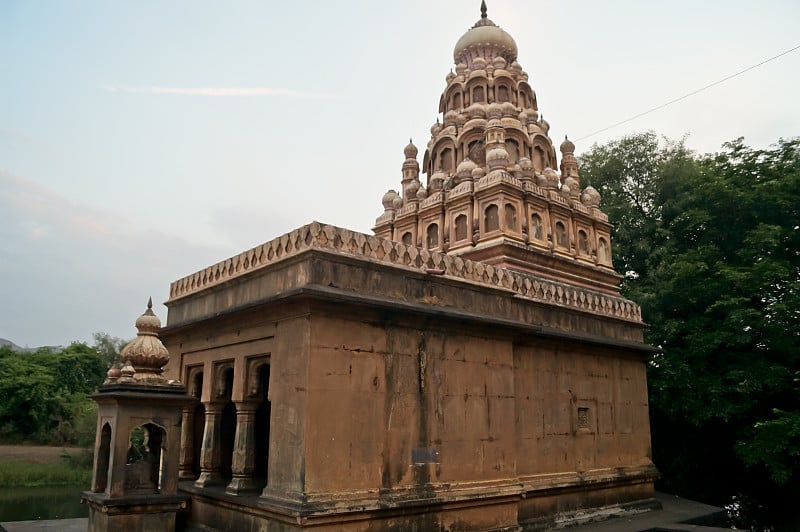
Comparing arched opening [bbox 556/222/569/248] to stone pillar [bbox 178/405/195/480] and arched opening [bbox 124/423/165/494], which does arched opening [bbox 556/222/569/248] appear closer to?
stone pillar [bbox 178/405/195/480]

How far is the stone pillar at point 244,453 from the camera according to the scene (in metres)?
8.48

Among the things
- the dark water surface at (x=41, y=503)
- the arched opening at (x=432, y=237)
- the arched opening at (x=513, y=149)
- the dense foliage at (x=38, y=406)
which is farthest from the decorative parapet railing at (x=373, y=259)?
the dense foliage at (x=38, y=406)

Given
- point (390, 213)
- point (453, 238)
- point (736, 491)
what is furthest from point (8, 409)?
point (736, 491)

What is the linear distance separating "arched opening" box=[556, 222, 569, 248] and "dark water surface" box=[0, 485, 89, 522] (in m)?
15.1

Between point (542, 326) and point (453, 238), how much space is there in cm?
478

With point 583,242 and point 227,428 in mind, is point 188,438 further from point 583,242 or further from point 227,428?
point 583,242

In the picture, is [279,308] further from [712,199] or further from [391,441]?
[712,199]

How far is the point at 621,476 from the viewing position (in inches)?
485

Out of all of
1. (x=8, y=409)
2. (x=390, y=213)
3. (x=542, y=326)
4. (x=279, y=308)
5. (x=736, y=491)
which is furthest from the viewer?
(x=8, y=409)

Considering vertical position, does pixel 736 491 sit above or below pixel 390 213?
below

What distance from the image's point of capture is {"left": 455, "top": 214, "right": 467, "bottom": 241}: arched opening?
Answer: 50.3 ft

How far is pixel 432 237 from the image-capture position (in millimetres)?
16297

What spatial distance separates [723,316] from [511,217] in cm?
803

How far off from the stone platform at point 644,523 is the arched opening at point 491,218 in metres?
7.03
